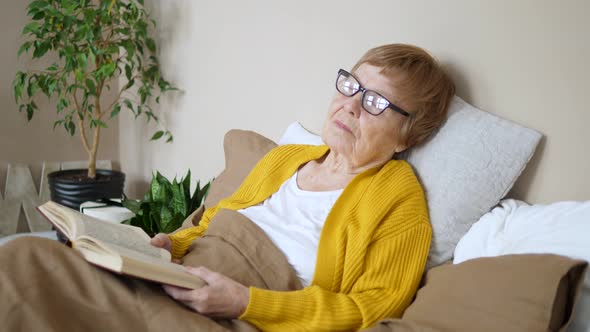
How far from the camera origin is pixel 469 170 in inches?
47.8

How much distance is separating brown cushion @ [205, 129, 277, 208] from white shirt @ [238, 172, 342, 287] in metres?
0.24

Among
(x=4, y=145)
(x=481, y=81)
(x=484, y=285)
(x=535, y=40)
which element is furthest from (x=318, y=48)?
(x=4, y=145)

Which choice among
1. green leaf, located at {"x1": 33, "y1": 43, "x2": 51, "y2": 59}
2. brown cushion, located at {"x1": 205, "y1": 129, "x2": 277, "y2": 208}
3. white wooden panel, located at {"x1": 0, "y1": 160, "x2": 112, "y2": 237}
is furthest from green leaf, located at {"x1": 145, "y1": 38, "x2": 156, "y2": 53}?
brown cushion, located at {"x1": 205, "y1": 129, "x2": 277, "y2": 208}

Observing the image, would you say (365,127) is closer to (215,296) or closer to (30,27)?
(215,296)

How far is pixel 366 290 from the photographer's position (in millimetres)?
1159

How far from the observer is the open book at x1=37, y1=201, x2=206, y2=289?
0.97 meters

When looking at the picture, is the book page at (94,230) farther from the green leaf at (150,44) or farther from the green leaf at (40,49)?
the green leaf at (150,44)

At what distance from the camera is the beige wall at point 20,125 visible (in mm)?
2857

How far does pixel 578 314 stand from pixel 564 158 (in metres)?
0.36

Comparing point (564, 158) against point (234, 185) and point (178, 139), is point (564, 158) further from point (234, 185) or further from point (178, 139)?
point (178, 139)

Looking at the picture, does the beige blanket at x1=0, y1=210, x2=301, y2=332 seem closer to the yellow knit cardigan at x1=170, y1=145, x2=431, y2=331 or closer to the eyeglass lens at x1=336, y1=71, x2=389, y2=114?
the yellow knit cardigan at x1=170, y1=145, x2=431, y2=331

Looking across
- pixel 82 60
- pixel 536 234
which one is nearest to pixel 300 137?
pixel 536 234

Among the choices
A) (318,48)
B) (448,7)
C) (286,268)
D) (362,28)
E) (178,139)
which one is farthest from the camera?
(178,139)

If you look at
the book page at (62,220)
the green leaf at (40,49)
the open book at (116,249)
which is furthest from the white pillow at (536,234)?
the green leaf at (40,49)
